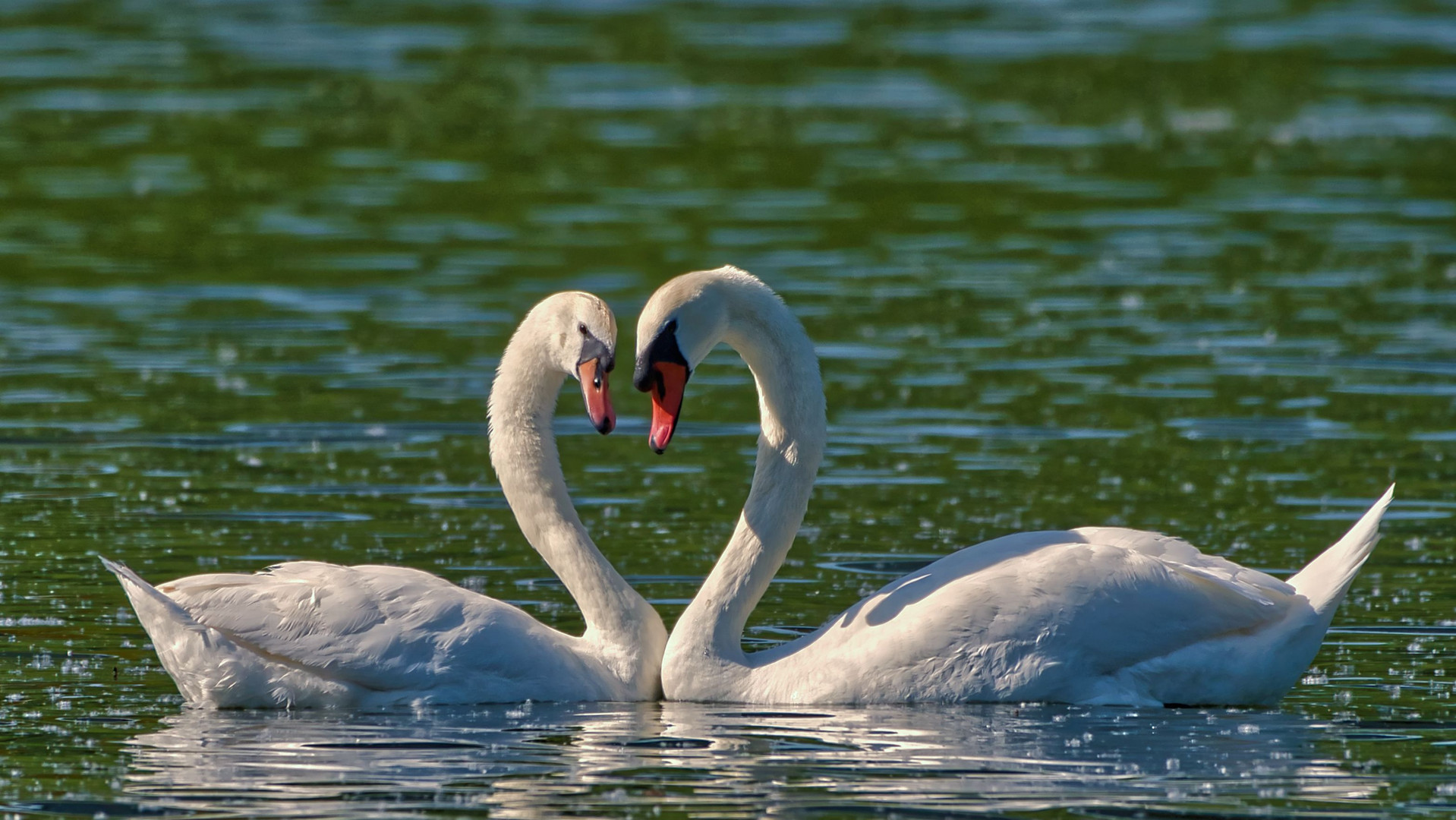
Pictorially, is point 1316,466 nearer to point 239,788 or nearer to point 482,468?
point 482,468

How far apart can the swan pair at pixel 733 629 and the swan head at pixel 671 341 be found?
0.04 ft

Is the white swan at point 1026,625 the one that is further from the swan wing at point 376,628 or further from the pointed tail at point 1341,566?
the swan wing at point 376,628

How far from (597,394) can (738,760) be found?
6.60ft

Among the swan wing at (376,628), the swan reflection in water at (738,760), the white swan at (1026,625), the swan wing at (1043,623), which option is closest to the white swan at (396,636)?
the swan wing at (376,628)

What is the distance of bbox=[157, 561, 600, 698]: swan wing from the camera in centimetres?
1038

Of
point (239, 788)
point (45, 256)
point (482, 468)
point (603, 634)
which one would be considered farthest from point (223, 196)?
point (239, 788)

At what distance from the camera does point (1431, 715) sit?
398 inches

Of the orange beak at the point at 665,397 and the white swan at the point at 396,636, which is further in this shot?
the orange beak at the point at 665,397

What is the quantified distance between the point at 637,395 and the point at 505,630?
9.06m

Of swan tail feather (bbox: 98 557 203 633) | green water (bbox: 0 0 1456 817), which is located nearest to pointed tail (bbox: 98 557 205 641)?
swan tail feather (bbox: 98 557 203 633)

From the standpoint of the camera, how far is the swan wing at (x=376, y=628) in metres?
10.4

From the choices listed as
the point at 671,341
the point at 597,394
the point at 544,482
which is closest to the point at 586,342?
the point at 597,394

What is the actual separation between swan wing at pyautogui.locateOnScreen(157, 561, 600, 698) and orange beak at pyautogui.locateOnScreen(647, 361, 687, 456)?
1034 mm

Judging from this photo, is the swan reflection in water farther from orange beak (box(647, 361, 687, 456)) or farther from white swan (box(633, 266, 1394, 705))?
orange beak (box(647, 361, 687, 456))
